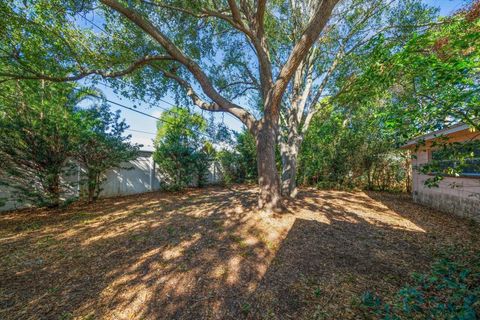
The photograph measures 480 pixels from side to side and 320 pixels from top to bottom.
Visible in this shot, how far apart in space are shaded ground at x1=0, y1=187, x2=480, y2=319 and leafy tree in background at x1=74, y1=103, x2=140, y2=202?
162 cm

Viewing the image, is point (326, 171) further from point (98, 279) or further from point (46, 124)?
point (46, 124)

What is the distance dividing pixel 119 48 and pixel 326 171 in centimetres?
987

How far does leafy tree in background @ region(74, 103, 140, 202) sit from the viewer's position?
212 inches

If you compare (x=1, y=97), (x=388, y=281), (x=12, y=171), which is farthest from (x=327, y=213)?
(x=1, y=97)

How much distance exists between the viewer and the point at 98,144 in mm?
5719

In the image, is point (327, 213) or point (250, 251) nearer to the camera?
point (250, 251)

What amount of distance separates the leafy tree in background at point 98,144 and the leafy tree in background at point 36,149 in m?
0.31

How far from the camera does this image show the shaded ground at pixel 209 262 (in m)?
1.93

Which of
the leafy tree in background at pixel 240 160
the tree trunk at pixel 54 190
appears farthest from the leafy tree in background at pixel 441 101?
the leafy tree in background at pixel 240 160

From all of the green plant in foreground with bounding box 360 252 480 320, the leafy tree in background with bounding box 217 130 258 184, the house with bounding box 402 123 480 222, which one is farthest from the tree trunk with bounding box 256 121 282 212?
the leafy tree in background with bounding box 217 130 258 184

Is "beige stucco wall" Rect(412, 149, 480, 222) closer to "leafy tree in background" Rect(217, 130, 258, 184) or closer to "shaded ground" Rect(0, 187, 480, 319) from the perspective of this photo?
"shaded ground" Rect(0, 187, 480, 319)

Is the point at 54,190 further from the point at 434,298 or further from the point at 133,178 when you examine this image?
the point at 434,298

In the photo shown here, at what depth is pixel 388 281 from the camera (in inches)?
89.7

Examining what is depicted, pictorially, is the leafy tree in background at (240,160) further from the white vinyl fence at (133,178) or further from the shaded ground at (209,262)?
the shaded ground at (209,262)
